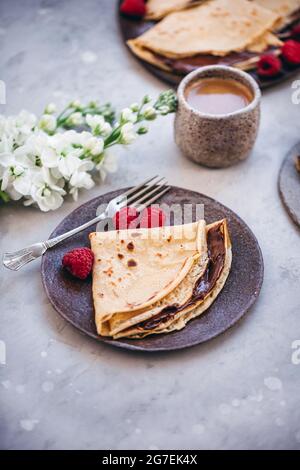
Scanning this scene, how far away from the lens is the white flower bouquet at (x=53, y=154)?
1.67m

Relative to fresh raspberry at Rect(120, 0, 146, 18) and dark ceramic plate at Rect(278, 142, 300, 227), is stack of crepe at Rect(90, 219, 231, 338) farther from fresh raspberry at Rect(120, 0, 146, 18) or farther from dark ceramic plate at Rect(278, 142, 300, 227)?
fresh raspberry at Rect(120, 0, 146, 18)

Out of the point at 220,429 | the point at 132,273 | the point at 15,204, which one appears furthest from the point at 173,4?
the point at 220,429

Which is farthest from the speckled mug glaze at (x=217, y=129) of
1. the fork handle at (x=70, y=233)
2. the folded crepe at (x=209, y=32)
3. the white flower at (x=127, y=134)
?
the fork handle at (x=70, y=233)

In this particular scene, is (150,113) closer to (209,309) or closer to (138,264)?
(138,264)

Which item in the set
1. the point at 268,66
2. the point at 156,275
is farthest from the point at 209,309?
the point at 268,66

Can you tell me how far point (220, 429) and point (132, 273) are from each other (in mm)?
419

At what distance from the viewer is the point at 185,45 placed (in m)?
2.05

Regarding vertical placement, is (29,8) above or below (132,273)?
above

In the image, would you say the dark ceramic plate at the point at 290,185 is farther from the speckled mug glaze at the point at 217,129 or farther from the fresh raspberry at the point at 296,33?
the fresh raspberry at the point at 296,33

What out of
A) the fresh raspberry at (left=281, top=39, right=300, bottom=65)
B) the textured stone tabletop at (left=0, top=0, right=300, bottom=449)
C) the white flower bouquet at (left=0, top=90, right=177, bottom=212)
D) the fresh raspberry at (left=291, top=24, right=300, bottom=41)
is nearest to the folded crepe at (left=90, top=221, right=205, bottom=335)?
the textured stone tabletop at (left=0, top=0, right=300, bottom=449)

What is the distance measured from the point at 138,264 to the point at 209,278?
18 centimetres

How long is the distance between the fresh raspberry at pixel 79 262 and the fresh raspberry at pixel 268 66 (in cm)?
94

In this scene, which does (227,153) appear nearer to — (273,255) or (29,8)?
(273,255)

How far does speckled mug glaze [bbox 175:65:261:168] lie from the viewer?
5.64 ft
